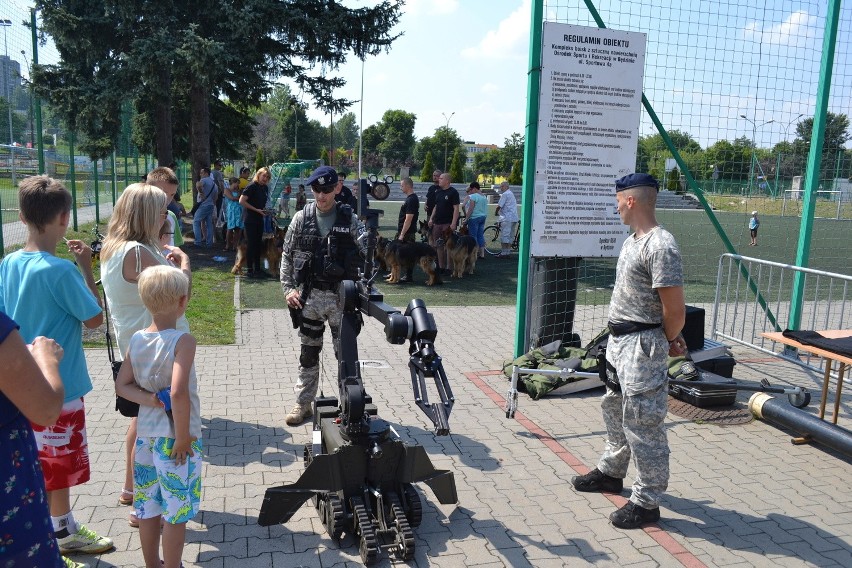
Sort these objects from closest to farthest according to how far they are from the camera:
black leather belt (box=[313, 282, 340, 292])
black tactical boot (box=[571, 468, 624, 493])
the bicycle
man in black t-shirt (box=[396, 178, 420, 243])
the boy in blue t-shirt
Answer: the boy in blue t-shirt
black tactical boot (box=[571, 468, 624, 493])
black leather belt (box=[313, 282, 340, 292])
man in black t-shirt (box=[396, 178, 420, 243])
the bicycle

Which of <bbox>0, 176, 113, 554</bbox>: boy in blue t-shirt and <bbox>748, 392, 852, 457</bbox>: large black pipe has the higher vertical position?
<bbox>0, 176, 113, 554</bbox>: boy in blue t-shirt

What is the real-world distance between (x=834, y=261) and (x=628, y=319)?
17.0 metres

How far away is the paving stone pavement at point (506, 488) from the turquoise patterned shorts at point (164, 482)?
558mm

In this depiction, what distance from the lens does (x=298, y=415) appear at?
5.64 meters

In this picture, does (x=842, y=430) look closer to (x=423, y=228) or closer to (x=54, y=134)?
(x=423, y=228)

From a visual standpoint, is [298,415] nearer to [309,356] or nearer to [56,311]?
[309,356]

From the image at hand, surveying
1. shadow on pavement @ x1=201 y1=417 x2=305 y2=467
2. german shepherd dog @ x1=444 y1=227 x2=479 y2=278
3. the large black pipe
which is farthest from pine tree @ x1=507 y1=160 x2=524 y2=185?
shadow on pavement @ x1=201 y1=417 x2=305 y2=467

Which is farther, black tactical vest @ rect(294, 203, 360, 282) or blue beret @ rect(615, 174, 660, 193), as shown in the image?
black tactical vest @ rect(294, 203, 360, 282)

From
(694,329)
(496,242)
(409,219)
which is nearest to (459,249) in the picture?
(409,219)

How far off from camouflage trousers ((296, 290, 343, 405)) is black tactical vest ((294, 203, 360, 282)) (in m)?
0.22

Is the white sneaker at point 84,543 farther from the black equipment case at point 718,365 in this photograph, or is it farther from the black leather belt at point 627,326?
the black equipment case at point 718,365

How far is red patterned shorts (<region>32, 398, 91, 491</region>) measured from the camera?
3465 mm

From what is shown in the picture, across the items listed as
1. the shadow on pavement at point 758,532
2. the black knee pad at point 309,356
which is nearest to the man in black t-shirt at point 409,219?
the black knee pad at point 309,356

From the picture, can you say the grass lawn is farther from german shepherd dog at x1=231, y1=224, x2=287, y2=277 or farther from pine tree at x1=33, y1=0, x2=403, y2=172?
pine tree at x1=33, y1=0, x2=403, y2=172
